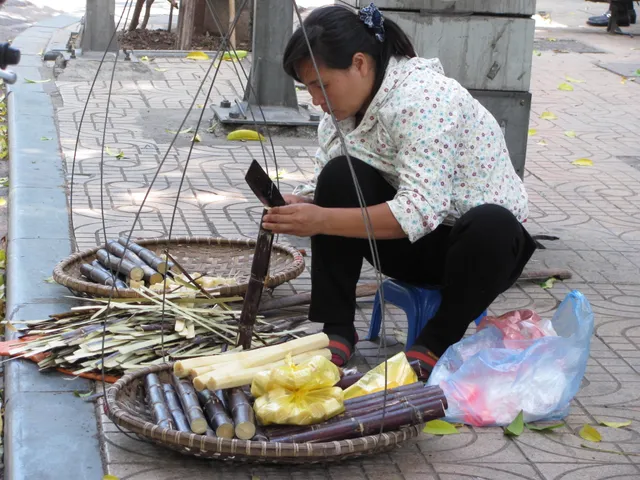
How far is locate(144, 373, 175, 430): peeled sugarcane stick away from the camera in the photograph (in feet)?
7.80

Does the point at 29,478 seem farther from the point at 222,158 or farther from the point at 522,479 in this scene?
the point at 222,158

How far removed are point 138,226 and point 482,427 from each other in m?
2.10

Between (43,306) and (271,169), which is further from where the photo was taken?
(271,169)

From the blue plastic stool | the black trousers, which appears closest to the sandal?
the black trousers

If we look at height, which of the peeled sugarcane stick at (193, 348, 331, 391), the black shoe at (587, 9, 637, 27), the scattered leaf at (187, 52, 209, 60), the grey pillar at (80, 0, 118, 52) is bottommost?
the peeled sugarcane stick at (193, 348, 331, 391)

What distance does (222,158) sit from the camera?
5.68 meters

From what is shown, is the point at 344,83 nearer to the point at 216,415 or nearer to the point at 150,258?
the point at 216,415

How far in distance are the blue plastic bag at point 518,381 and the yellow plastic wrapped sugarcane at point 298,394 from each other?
389mm

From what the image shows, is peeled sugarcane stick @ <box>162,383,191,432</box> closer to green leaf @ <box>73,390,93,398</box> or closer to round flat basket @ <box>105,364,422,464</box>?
round flat basket @ <box>105,364,422,464</box>

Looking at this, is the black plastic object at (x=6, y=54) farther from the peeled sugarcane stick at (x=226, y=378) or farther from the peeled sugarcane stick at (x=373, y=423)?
the peeled sugarcane stick at (x=373, y=423)

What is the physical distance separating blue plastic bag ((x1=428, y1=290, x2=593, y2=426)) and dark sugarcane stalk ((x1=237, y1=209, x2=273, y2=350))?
0.52m

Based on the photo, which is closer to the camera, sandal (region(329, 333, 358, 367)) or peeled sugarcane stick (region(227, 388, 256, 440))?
peeled sugarcane stick (region(227, 388, 256, 440))

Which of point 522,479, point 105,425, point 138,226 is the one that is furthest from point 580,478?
point 138,226

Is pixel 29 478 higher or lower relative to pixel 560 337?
lower
